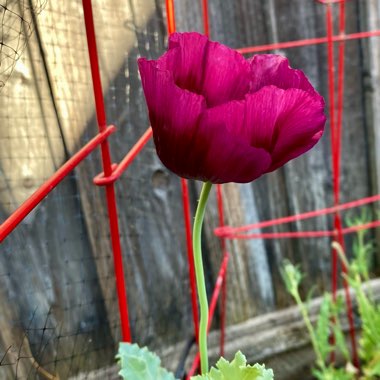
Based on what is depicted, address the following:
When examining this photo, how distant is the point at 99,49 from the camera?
0.78 meters

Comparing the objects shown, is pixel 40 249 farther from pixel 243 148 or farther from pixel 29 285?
pixel 243 148

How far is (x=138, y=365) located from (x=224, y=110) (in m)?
0.24

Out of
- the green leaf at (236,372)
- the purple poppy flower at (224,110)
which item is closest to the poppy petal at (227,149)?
the purple poppy flower at (224,110)

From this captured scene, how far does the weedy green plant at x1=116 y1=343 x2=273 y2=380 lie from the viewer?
35cm

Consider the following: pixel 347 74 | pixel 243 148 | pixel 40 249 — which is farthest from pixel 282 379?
pixel 243 148

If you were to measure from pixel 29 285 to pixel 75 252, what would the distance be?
19 cm

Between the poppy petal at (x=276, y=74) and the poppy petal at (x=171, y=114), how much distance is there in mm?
60

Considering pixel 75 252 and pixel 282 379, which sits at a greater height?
pixel 75 252

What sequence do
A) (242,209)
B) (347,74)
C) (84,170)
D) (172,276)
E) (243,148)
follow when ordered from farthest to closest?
(347,74) < (242,209) < (172,276) < (84,170) < (243,148)

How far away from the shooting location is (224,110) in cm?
31

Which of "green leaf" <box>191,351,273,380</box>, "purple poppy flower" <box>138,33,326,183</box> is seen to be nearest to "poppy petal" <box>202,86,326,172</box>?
"purple poppy flower" <box>138,33,326,183</box>

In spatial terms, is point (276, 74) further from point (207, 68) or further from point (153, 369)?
point (153, 369)

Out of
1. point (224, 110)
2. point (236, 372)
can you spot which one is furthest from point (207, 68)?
point (236, 372)

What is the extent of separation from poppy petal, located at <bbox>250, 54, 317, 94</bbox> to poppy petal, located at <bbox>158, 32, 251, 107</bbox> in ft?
0.04
